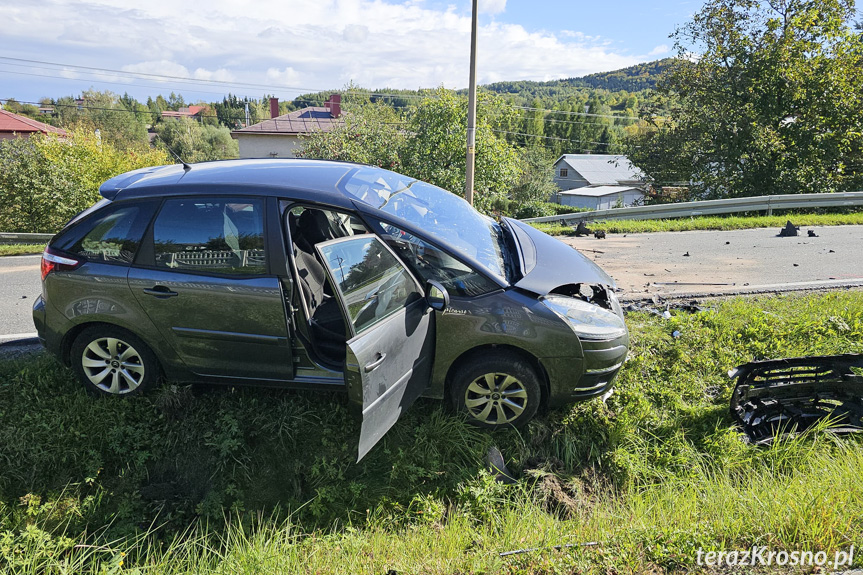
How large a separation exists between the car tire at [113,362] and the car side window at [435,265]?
6.89 ft

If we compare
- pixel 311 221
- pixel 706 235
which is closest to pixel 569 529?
pixel 311 221

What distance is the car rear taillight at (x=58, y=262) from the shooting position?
398 cm

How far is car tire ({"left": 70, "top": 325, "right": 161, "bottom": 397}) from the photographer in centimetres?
402

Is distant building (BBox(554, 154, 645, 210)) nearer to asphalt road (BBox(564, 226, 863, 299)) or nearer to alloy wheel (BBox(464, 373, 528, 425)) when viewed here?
asphalt road (BBox(564, 226, 863, 299))

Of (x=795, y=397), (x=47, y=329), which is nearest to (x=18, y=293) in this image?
(x=47, y=329)

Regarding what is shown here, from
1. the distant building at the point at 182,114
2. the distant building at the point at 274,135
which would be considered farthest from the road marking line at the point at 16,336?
the distant building at the point at 182,114

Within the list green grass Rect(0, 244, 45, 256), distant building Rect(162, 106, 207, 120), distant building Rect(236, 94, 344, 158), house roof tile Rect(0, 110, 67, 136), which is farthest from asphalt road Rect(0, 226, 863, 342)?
distant building Rect(162, 106, 207, 120)

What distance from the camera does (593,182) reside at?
69625 mm

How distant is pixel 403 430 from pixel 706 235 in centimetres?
858

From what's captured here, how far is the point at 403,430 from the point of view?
3.97 meters

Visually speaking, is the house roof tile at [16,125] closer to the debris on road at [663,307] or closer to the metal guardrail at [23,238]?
the metal guardrail at [23,238]

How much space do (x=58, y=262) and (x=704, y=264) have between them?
7.93m

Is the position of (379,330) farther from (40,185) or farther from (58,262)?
(40,185)

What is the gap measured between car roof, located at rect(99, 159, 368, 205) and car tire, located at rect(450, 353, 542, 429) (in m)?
1.52
